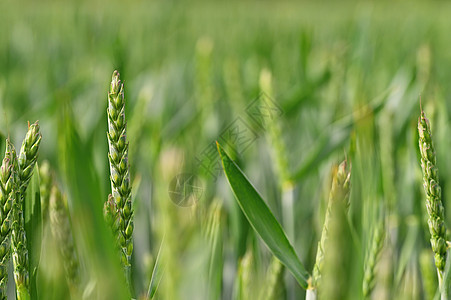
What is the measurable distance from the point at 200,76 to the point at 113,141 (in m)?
0.49

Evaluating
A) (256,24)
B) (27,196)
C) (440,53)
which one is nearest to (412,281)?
(27,196)

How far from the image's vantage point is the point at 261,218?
25cm

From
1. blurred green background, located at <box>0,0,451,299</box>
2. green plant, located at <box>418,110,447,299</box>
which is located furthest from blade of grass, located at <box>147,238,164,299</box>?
green plant, located at <box>418,110,447,299</box>

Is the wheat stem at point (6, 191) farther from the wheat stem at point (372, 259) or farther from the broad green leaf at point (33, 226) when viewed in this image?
the wheat stem at point (372, 259)

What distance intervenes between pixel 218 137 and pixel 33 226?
36cm

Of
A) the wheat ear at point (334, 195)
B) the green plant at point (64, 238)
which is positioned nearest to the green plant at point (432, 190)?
the wheat ear at point (334, 195)

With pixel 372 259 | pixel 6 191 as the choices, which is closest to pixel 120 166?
pixel 6 191

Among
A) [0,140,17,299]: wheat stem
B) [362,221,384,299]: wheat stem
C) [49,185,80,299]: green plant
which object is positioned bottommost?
[362,221,384,299]: wheat stem

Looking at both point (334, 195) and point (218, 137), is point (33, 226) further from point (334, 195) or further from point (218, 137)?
point (218, 137)

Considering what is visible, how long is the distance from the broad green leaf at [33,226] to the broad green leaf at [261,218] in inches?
3.4

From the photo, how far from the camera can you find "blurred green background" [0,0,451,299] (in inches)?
7.1

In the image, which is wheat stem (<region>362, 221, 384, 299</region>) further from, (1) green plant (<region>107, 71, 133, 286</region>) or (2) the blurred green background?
(1) green plant (<region>107, 71, 133, 286</region>)

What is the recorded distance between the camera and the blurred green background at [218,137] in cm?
18

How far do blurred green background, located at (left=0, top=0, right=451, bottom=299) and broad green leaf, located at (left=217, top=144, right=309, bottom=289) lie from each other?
2 centimetres
